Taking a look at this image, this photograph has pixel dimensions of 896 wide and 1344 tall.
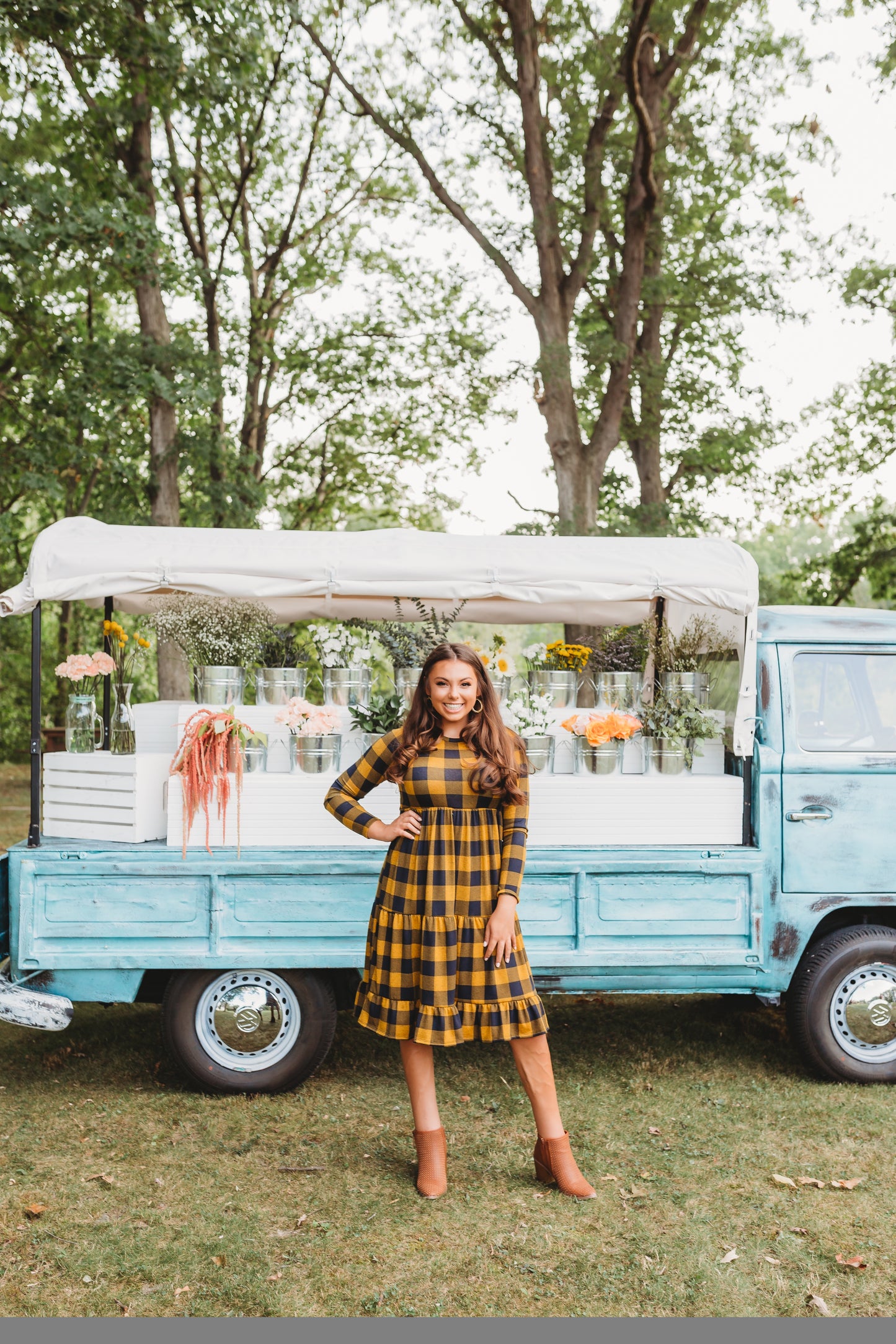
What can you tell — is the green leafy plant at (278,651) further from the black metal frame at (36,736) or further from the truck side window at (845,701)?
the truck side window at (845,701)

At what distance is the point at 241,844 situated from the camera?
5.04m

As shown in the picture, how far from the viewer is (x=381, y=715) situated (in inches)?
211

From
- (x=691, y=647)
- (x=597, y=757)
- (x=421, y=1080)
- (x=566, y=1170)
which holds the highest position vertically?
(x=691, y=647)

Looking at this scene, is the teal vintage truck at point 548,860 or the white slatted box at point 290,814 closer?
the teal vintage truck at point 548,860

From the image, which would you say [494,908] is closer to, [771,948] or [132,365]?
[771,948]

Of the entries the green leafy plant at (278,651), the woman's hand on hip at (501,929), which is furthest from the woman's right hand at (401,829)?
the green leafy plant at (278,651)

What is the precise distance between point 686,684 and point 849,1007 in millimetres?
1713

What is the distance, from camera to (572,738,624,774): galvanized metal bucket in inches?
209

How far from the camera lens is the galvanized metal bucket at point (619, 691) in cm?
563

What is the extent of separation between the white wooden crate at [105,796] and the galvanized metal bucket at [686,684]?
8.22ft

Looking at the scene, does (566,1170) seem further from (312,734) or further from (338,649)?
(338,649)

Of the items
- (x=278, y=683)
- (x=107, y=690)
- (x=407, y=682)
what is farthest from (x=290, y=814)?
(x=107, y=690)

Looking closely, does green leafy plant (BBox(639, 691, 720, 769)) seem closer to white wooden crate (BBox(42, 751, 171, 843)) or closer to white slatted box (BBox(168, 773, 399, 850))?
white slatted box (BBox(168, 773, 399, 850))

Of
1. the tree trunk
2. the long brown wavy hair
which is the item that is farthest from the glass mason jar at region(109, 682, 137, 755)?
the tree trunk
